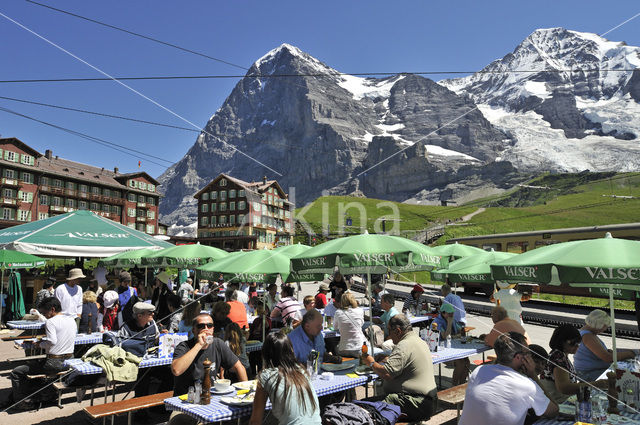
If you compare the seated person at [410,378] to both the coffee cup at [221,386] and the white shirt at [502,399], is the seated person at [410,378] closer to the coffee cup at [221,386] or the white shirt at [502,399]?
the white shirt at [502,399]

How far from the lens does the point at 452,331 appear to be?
9227 millimetres

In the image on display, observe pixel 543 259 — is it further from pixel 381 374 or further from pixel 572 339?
pixel 381 374

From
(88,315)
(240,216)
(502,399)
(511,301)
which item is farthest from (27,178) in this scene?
(502,399)

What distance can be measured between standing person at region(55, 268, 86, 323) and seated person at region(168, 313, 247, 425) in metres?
6.72

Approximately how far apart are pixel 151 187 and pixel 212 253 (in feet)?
229

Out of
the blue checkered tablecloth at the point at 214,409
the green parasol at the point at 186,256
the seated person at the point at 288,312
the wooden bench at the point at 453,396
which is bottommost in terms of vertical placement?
the wooden bench at the point at 453,396

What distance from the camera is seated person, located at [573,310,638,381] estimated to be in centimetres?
582

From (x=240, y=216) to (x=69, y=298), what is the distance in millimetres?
70798

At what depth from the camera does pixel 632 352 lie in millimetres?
6305

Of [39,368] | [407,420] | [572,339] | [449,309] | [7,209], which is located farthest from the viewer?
[7,209]

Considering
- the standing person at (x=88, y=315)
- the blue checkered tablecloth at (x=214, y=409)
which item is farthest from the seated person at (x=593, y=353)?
the standing person at (x=88, y=315)

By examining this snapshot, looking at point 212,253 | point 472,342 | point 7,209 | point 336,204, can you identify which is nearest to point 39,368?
point 212,253

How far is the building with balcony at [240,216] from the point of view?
259 ft

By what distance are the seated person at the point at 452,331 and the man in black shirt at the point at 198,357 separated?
4512 millimetres
